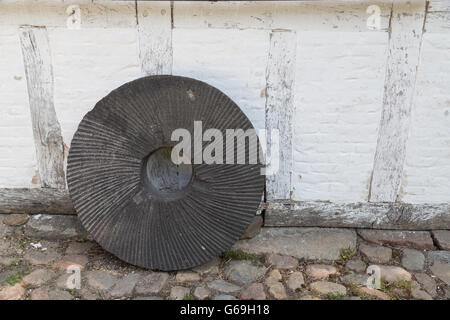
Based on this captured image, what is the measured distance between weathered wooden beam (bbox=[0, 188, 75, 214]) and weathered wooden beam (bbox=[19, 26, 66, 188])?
2.5 inches

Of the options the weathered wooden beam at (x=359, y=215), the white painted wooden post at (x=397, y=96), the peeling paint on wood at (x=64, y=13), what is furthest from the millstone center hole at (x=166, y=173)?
A: the white painted wooden post at (x=397, y=96)

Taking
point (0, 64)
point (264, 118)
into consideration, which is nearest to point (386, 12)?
point (264, 118)

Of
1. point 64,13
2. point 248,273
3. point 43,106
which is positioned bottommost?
point 248,273

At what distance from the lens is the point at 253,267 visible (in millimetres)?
3104

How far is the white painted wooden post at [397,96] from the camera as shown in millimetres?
2938

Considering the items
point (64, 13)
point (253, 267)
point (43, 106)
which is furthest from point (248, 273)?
point (64, 13)

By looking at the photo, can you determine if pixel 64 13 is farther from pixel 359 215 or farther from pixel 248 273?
pixel 359 215

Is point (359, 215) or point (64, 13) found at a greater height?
point (64, 13)

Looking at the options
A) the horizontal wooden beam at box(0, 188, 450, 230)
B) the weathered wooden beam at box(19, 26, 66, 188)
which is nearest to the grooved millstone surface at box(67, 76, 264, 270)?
the weathered wooden beam at box(19, 26, 66, 188)

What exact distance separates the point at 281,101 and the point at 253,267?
1.03 meters

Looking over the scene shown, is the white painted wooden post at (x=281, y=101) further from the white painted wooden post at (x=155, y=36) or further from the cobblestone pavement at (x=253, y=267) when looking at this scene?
the white painted wooden post at (x=155, y=36)

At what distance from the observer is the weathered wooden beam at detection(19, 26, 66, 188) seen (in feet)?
10.2

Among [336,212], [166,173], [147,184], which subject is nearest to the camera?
[147,184]

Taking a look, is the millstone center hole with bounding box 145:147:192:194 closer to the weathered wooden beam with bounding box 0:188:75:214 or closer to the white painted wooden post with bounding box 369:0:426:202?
the weathered wooden beam with bounding box 0:188:75:214
